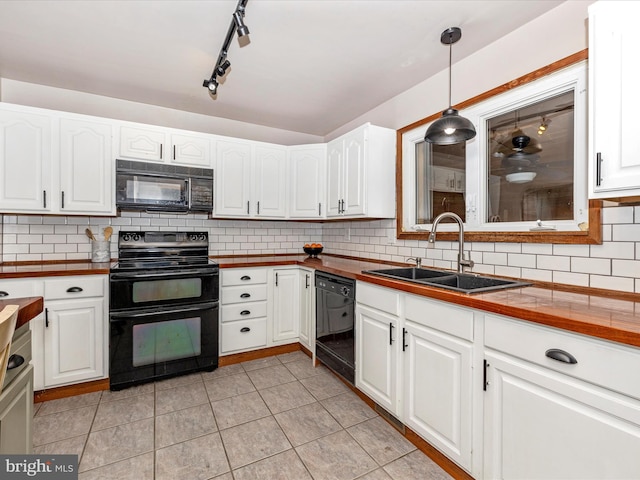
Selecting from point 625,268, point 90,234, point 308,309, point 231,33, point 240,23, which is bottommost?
point 308,309

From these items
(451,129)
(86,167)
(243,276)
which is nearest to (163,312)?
(243,276)

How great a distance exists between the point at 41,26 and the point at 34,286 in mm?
1692

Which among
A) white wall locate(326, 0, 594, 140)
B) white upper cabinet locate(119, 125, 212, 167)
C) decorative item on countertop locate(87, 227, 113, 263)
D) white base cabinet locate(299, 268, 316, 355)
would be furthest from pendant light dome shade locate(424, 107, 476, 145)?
decorative item on countertop locate(87, 227, 113, 263)

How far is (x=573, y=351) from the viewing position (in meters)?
1.13

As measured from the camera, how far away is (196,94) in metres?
2.89

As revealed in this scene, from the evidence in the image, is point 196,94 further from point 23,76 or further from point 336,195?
point 336,195

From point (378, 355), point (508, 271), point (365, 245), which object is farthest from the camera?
point (365, 245)

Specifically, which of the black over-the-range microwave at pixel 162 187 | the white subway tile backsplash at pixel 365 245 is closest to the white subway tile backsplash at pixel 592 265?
the white subway tile backsplash at pixel 365 245

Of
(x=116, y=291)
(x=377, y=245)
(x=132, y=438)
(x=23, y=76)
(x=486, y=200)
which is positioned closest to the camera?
(x=132, y=438)

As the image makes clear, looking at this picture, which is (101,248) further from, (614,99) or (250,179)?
(614,99)

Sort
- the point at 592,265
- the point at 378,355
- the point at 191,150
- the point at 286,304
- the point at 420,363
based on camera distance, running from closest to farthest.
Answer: the point at 592,265 → the point at 420,363 → the point at 378,355 → the point at 191,150 → the point at 286,304

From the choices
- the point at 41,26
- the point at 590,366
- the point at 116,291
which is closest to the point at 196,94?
the point at 41,26

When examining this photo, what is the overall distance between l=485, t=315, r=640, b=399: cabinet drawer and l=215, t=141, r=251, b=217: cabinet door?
2.51 m

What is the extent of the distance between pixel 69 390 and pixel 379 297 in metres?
2.40
